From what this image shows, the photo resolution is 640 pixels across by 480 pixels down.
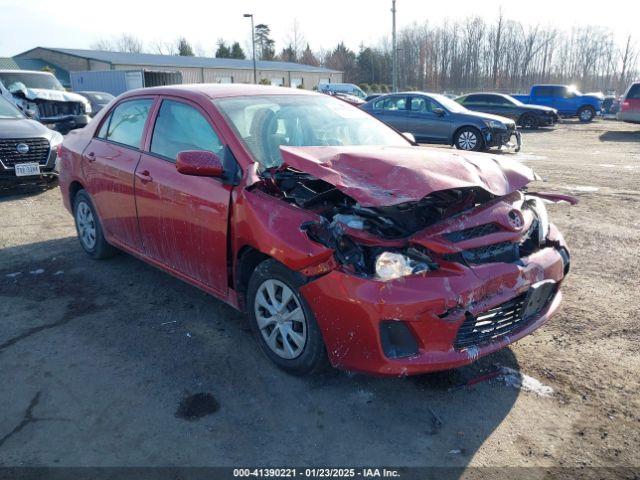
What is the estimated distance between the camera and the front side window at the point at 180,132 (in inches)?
146

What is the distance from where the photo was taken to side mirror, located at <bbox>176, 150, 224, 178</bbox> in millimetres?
3307

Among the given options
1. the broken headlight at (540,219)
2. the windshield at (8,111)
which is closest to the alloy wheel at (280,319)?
the broken headlight at (540,219)

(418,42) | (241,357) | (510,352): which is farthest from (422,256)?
(418,42)

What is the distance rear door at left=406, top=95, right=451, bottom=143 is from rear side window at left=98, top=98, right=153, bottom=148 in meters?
10.5

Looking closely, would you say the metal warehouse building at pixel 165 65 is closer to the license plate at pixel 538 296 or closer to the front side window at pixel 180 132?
the front side window at pixel 180 132

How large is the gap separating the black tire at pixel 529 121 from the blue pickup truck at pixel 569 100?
5.18 metres

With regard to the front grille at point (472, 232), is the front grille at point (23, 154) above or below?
below

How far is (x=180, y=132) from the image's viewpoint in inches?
156

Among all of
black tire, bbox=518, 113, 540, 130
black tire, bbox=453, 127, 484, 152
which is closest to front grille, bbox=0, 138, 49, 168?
black tire, bbox=453, 127, 484, 152

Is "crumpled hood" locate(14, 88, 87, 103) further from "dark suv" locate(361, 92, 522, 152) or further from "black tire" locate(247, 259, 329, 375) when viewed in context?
"black tire" locate(247, 259, 329, 375)

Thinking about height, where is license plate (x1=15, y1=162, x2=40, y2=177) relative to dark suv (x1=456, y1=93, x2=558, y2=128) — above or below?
below

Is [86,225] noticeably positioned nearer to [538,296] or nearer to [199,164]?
[199,164]

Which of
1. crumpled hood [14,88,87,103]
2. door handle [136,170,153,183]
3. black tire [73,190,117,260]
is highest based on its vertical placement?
crumpled hood [14,88,87,103]

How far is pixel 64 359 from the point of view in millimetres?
3471
